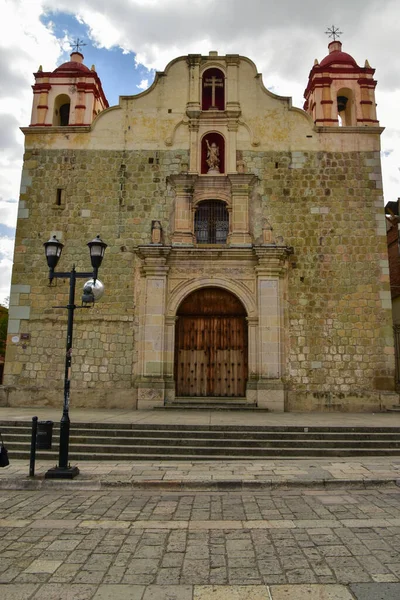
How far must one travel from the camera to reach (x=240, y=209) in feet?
47.6

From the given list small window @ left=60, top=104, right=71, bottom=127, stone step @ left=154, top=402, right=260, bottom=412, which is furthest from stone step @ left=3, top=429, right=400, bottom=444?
small window @ left=60, top=104, right=71, bottom=127

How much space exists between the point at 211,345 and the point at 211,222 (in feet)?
13.5

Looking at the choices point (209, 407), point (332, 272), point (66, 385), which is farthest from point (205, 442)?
point (332, 272)

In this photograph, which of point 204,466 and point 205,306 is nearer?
point 204,466

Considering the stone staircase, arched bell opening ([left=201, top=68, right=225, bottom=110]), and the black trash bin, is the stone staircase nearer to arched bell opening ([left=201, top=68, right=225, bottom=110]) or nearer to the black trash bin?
the black trash bin

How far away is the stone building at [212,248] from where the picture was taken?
44.7ft

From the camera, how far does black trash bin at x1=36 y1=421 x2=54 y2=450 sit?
743 centimetres

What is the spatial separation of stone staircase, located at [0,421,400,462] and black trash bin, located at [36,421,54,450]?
4.31 ft

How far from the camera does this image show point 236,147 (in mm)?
15039

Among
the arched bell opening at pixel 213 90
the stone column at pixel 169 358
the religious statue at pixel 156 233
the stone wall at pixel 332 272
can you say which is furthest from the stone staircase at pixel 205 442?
the arched bell opening at pixel 213 90

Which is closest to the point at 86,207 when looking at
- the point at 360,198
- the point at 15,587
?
the point at 360,198

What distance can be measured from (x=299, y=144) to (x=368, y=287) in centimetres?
538

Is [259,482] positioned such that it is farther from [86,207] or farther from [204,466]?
[86,207]

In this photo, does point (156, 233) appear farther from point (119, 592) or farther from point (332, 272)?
point (119, 592)
